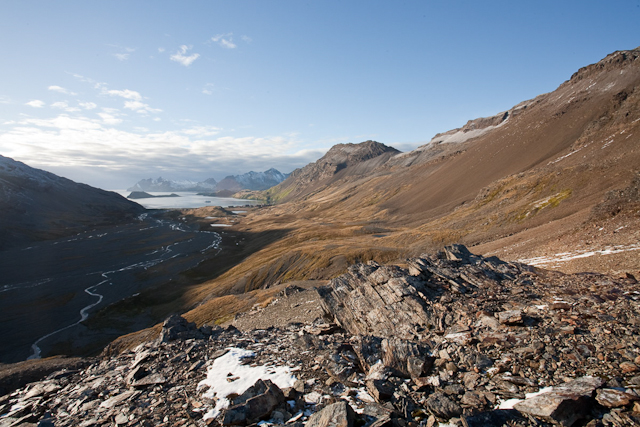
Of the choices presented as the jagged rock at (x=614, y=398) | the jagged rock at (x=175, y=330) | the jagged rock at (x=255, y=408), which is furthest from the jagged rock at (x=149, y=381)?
the jagged rock at (x=614, y=398)

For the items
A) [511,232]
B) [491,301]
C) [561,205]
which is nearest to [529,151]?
[561,205]

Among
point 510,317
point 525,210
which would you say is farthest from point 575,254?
point 525,210

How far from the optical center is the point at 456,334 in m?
15.1

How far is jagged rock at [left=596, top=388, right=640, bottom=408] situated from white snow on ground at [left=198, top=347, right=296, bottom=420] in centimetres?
1139

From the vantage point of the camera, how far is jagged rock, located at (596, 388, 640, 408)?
8.72 m

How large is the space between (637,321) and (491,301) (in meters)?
6.19

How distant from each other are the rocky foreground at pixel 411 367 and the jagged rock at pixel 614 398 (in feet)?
0.15

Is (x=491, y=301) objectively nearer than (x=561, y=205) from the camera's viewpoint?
Yes

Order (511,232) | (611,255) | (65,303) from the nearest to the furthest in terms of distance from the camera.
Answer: (611,255) → (511,232) → (65,303)

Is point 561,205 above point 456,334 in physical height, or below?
above

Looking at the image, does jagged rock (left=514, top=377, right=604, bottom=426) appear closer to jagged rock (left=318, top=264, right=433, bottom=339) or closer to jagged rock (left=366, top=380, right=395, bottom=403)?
jagged rock (left=366, top=380, right=395, bottom=403)

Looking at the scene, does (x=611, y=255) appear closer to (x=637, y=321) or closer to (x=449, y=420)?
(x=637, y=321)

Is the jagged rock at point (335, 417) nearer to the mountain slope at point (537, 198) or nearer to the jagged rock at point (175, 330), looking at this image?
the jagged rock at point (175, 330)

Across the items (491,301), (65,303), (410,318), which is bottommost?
(65,303)
